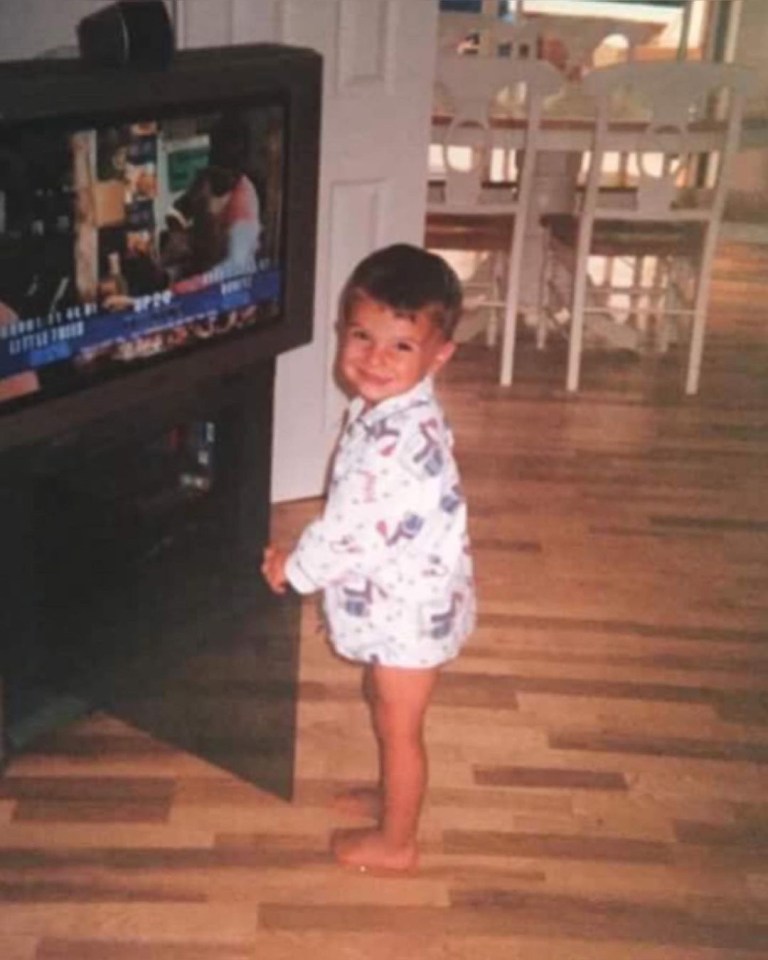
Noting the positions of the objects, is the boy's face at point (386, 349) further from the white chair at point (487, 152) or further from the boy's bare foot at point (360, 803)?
the white chair at point (487, 152)

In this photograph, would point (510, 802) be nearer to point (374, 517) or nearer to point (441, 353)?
point (374, 517)

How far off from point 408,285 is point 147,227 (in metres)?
0.55

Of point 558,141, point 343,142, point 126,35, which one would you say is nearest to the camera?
point 126,35

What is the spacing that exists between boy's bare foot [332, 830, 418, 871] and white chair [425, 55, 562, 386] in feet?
7.81

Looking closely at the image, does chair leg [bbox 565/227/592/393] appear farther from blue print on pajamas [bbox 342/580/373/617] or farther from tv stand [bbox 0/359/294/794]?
blue print on pajamas [bbox 342/580/373/617]

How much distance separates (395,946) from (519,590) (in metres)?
1.17

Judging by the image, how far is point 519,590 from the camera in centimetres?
289

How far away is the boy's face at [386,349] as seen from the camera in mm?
1669

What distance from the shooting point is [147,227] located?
6.61ft

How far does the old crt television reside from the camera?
5.94 feet

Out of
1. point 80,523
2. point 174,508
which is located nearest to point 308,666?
point 174,508

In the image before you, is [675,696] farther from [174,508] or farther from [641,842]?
[174,508]

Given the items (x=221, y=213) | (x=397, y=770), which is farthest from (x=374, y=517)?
(x=221, y=213)

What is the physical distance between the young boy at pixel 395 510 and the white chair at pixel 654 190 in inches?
91.5
